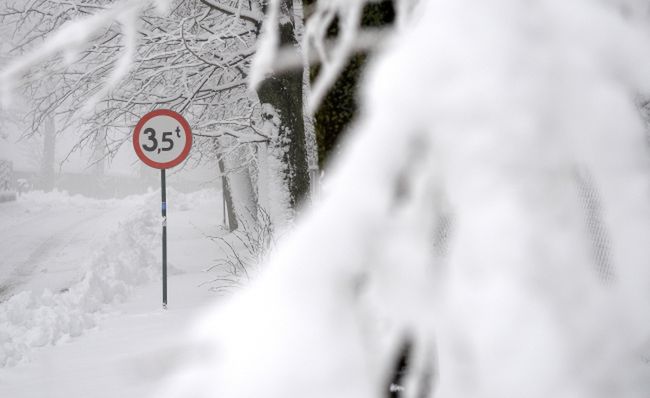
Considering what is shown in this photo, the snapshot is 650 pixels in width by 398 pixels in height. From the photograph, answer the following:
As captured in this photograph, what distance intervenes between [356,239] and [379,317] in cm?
12

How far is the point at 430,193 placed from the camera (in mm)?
853

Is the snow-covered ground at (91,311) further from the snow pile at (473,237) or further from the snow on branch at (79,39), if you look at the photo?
the snow on branch at (79,39)

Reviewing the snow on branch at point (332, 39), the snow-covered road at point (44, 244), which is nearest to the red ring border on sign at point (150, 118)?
the snow-covered road at point (44, 244)

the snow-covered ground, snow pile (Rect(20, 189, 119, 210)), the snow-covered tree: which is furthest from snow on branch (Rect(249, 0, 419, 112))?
snow pile (Rect(20, 189, 119, 210))

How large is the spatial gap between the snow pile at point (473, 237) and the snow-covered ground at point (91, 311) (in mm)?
302

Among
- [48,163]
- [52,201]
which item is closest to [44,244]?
[52,201]

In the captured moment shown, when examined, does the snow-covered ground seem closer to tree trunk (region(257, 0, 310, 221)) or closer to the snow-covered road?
the snow-covered road

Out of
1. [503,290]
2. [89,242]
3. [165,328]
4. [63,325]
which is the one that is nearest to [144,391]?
[165,328]

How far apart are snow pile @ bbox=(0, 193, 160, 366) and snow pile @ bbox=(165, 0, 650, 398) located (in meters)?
4.76

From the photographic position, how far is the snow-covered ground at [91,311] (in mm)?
3979

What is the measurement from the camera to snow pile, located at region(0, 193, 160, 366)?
5231 millimetres

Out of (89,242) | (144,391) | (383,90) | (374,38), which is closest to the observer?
(383,90)

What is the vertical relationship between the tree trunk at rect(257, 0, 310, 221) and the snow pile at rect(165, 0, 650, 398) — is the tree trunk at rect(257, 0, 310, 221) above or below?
above

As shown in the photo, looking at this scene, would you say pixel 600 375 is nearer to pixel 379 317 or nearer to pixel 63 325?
pixel 379 317
